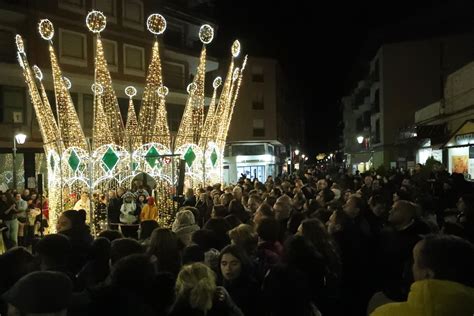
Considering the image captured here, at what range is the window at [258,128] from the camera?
49.7 m

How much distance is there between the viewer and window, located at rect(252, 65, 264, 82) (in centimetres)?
5097

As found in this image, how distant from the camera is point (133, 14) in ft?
94.6

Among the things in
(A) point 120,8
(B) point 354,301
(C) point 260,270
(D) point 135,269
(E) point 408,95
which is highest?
(A) point 120,8

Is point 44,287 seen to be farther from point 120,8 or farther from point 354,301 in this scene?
point 120,8

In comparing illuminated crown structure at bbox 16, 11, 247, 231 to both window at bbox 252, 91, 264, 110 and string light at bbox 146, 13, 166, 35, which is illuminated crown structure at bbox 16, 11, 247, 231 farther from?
window at bbox 252, 91, 264, 110

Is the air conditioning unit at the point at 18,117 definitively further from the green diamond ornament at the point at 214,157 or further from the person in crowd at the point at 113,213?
the person in crowd at the point at 113,213

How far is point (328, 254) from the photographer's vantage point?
5.37 m

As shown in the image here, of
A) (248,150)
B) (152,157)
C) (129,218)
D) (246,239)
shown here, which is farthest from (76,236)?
(248,150)

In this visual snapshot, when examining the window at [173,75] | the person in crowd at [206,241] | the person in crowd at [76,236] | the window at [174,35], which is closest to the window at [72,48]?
the window at [173,75]

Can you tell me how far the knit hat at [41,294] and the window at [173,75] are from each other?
29.6 metres

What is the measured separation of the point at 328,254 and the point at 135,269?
2348mm

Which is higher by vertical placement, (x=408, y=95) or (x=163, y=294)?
(x=408, y=95)

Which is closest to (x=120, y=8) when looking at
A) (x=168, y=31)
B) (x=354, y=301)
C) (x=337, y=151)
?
(x=168, y=31)

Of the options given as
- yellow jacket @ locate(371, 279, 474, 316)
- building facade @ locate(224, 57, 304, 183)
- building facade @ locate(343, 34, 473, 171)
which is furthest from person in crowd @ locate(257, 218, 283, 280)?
building facade @ locate(224, 57, 304, 183)
